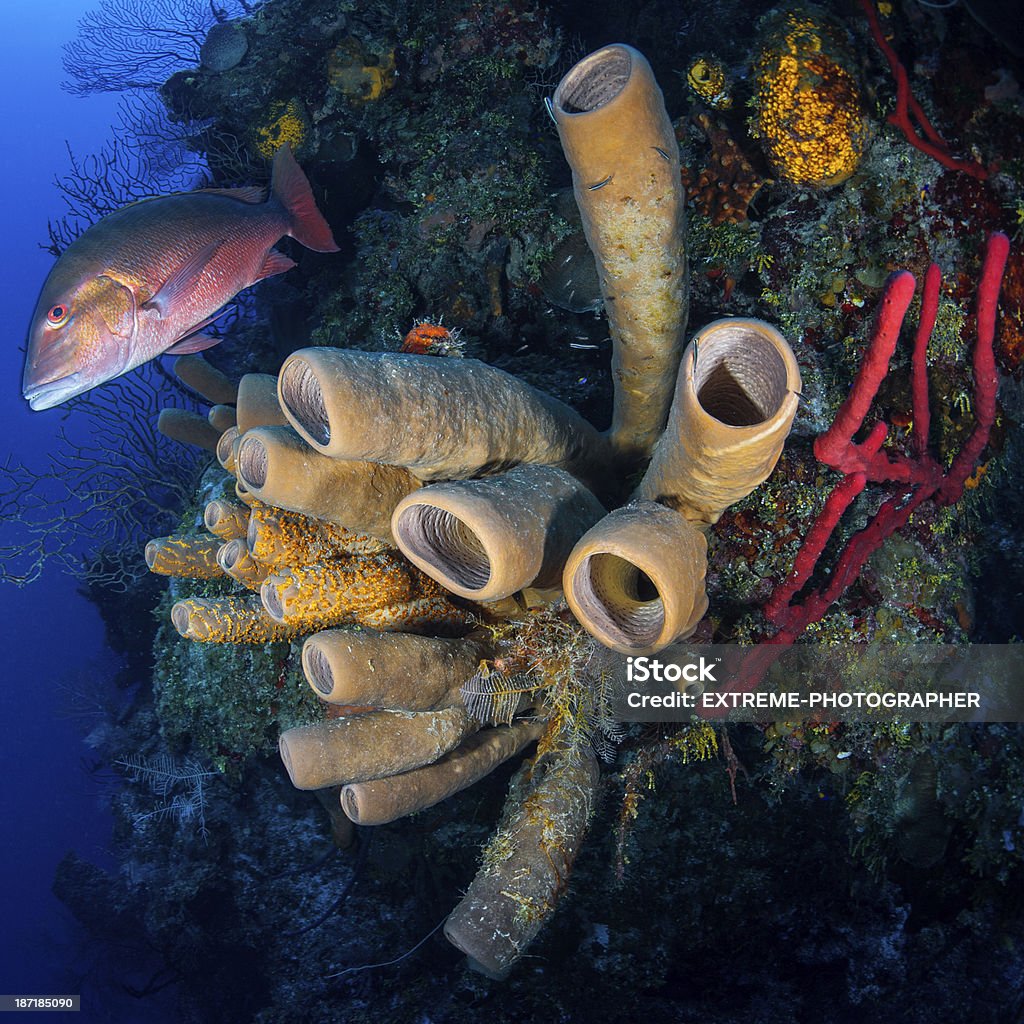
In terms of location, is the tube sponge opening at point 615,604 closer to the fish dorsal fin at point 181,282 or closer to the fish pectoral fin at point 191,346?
the fish dorsal fin at point 181,282

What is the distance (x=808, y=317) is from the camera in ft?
8.19

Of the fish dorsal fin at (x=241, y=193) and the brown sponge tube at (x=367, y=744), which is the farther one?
the fish dorsal fin at (x=241, y=193)

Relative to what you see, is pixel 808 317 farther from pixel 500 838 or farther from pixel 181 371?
pixel 181 371

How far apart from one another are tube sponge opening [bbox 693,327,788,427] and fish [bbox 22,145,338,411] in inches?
96.4

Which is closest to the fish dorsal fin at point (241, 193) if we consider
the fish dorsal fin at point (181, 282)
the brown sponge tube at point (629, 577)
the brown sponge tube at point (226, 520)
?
the fish dorsal fin at point (181, 282)

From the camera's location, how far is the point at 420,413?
1836 mm

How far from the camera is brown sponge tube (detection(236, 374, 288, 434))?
103 inches

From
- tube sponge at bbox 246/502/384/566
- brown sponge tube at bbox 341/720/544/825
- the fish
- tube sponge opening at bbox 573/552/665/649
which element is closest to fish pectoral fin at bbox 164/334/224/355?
the fish

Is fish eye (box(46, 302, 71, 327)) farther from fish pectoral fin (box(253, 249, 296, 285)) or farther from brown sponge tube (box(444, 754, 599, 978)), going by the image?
brown sponge tube (box(444, 754, 599, 978))

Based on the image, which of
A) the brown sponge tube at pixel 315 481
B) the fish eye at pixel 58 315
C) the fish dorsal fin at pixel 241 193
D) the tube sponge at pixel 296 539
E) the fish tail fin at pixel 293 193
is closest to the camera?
the brown sponge tube at pixel 315 481

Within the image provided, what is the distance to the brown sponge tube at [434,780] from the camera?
231 cm

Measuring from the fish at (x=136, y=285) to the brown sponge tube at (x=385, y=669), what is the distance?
5.76 feet

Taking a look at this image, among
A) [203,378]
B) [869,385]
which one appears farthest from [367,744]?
[203,378]

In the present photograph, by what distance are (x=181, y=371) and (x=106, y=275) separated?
4.01 feet
